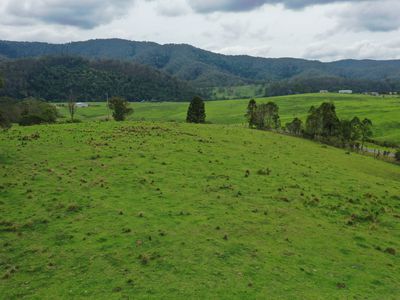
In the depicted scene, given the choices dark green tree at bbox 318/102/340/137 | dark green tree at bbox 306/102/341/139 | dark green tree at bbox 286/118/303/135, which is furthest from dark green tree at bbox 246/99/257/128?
dark green tree at bbox 318/102/340/137

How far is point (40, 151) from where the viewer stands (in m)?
37.9

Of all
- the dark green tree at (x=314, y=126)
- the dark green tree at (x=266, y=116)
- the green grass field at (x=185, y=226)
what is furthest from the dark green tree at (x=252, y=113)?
the green grass field at (x=185, y=226)

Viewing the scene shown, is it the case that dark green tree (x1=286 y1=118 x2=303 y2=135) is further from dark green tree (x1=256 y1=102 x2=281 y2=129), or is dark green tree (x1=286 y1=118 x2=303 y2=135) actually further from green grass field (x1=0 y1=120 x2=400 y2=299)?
green grass field (x1=0 y1=120 x2=400 y2=299)

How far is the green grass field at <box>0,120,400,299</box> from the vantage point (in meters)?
16.2

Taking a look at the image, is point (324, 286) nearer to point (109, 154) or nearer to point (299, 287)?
point (299, 287)

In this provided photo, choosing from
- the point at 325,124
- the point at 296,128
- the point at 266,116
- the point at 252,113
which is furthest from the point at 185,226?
the point at 266,116

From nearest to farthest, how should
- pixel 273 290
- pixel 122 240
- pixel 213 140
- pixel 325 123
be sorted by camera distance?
pixel 273 290
pixel 122 240
pixel 213 140
pixel 325 123

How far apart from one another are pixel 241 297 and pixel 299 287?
10.3 ft

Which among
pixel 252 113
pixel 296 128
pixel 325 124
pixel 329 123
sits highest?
pixel 252 113

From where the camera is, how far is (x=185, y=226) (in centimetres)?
2166

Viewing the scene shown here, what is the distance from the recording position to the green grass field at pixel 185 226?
637 inches

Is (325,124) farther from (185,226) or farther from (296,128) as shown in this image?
(185,226)

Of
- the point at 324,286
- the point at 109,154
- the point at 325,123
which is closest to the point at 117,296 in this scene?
the point at 324,286

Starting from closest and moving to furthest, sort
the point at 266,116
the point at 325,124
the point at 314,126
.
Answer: the point at 325,124 → the point at 314,126 → the point at 266,116
